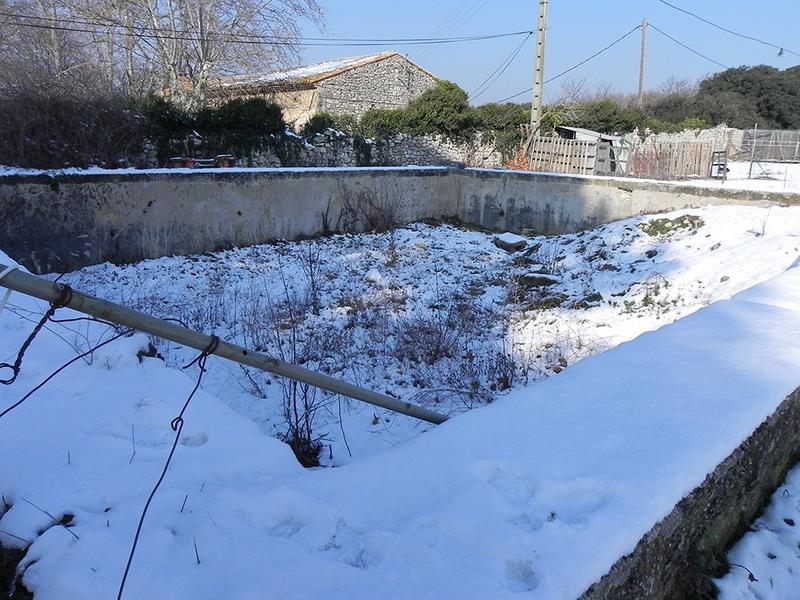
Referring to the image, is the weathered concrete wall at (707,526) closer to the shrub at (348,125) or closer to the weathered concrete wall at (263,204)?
the weathered concrete wall at (263,204)

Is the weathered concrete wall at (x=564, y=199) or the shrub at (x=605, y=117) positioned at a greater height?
the shrub at (x=605, y=117)

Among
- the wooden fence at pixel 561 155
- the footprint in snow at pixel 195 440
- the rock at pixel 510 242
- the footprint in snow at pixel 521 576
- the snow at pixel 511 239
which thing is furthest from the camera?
the wooden fence at pixel 561 155

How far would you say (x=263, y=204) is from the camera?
443 inches

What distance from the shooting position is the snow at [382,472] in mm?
1829

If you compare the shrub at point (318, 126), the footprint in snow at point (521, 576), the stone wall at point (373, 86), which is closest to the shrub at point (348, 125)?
the shrub at point (318, 126)

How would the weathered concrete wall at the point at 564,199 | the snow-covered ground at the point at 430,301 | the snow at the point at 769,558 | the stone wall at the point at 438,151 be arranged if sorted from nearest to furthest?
the snow at the point at 769,558
the snow-covered ground at the point at 430,301
the weathered concrete wall at the point at 564,199
the stone wall at the point at 438,151

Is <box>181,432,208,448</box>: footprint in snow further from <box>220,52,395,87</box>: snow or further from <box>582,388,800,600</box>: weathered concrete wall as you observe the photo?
<box>220,52,395,87</box>: snow

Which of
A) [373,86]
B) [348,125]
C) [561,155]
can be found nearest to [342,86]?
[373,86]

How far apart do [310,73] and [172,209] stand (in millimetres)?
19934

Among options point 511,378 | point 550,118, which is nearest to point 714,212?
point 511,378

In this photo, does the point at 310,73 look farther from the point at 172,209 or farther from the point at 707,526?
the point at 707,526

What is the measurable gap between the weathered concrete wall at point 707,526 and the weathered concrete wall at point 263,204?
842 cm

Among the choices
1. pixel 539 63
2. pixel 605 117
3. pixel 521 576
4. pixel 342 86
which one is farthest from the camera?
pixel 342 86

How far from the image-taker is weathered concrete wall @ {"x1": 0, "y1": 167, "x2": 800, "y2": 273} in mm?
8719
